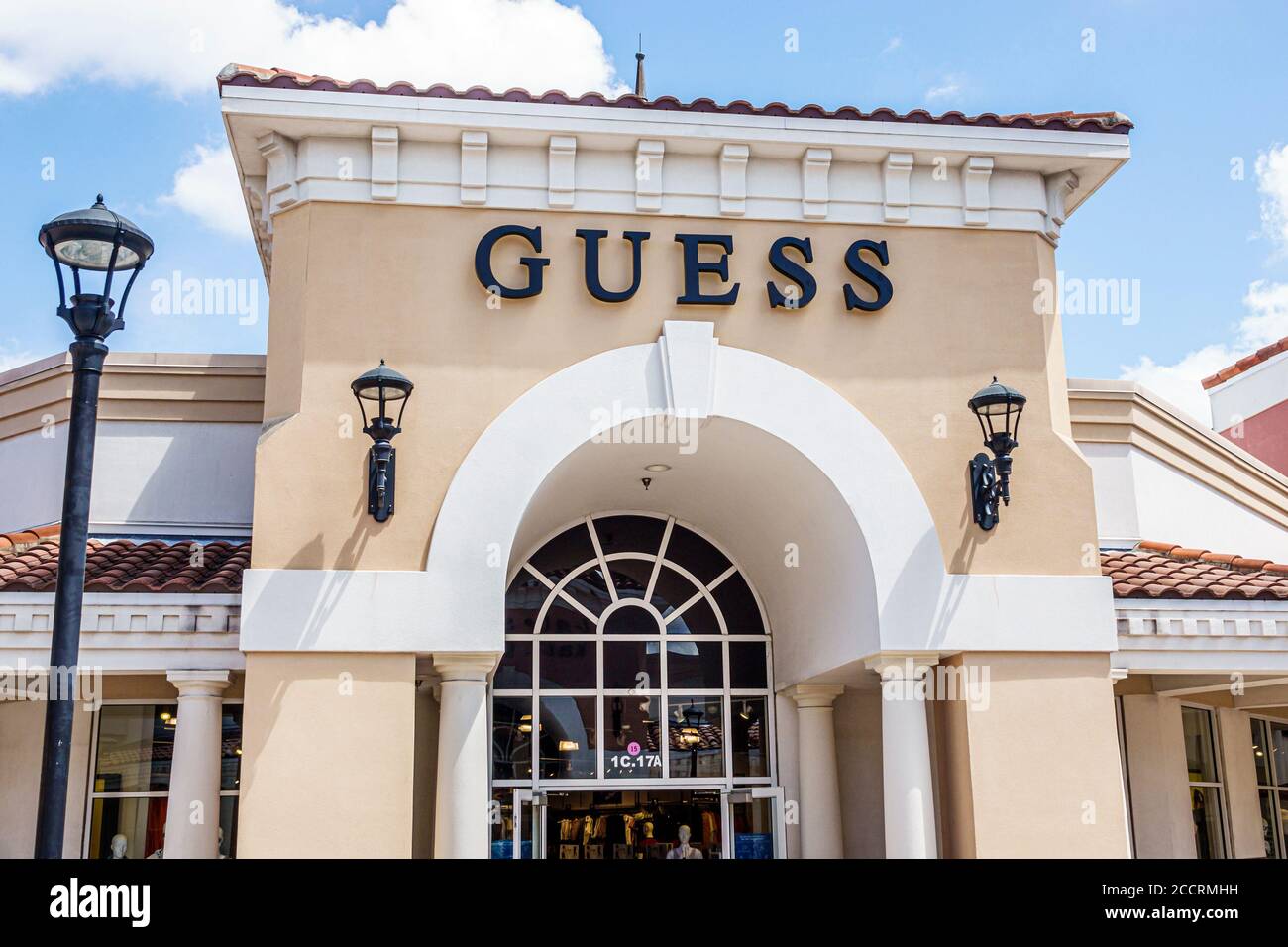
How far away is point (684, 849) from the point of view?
1168cm

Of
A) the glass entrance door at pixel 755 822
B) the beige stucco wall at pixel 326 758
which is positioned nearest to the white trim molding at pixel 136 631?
the beige stucco wall at pixel 326 758

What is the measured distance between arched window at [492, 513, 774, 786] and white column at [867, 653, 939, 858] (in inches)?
108

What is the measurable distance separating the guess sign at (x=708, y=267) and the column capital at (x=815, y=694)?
3772mm

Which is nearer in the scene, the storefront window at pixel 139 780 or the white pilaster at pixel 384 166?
the white pilaster at pixel 384 166

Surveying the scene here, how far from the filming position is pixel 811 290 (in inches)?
384

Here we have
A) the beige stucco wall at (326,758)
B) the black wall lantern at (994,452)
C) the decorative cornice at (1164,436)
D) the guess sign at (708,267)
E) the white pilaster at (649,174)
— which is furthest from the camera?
the decorative cornice at (1164,436)

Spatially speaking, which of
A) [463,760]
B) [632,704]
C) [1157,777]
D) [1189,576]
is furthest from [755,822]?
[1189,576]

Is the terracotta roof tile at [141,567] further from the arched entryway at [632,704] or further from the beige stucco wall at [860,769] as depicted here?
the beige stucco wall at [860,769]

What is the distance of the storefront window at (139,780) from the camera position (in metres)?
10.7

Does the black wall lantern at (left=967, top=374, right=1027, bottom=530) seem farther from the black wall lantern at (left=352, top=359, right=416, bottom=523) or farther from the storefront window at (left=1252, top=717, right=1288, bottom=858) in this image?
the storefront window at (left=1252, top=717, right=1288, bottom=858)

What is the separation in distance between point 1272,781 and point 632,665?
8.09 m

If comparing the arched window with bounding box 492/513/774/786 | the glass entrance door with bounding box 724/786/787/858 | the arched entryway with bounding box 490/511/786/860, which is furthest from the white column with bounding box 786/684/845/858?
the arched window with bounding box 492/513/774/786

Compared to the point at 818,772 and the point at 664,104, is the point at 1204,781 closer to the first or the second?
the point at 818,772
